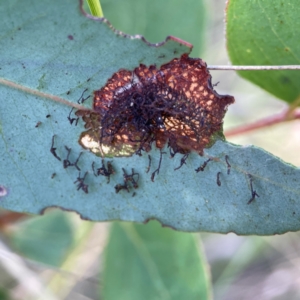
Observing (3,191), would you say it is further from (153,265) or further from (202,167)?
(153,265)

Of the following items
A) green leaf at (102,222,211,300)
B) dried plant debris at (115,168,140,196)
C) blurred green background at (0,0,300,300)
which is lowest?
blurred green background at (0,0,300,300)

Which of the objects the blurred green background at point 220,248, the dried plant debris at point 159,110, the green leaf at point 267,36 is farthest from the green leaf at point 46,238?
the green leaf at point 267,36

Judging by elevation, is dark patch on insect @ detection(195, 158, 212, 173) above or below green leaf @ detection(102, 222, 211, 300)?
above

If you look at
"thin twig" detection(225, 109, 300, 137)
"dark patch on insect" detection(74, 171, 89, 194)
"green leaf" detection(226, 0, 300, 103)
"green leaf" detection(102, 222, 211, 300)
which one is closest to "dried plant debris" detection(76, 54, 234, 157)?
"dark patch on insect" detection(74, 171, 89, 194)

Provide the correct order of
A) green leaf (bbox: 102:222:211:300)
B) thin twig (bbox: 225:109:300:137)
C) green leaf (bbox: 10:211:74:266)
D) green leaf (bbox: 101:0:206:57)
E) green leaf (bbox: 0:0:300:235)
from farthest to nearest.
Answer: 1. green leaf (bbox: 10:211:74:266)
2. green leaf (bbox: 101:0:206:57)
3. green leaf (bbox: 102:222:211:300)
4. thin twig (bbox: 225:109:300:137)
5. green leaf (bbox: 0:0:300:235)

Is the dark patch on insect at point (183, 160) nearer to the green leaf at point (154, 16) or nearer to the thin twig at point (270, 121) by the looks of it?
the thin twig at point (270, 121)

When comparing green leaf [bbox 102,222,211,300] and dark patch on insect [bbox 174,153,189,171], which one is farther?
green leaf [bbox 102,222,211,300]

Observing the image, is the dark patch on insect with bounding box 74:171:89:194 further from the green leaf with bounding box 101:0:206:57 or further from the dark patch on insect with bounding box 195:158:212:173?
the green leaf with bounding box 101:0:206:57

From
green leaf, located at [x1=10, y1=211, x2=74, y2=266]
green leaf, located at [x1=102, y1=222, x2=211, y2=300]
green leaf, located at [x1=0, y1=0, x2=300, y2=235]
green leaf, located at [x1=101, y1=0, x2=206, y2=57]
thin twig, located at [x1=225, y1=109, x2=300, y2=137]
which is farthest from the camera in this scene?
green leaf, located at [x1=10, y1=211, x2=74, y2=266]
